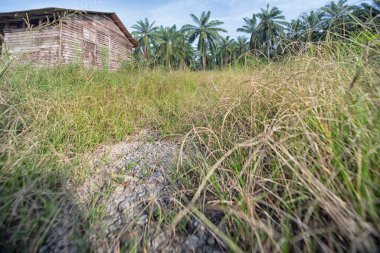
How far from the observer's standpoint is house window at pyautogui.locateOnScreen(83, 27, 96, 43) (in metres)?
11.0

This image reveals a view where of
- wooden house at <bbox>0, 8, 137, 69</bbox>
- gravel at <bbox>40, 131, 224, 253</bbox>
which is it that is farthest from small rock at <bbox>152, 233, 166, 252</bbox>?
wooden house at <bbox>0, 8, 137, 69</bbox>

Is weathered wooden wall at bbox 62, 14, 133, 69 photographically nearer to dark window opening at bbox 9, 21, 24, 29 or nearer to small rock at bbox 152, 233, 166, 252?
dark window opening at bbox 9, 21, 24, 29

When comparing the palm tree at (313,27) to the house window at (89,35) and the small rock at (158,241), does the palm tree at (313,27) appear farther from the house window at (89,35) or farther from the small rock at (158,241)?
the house window at (89,35)

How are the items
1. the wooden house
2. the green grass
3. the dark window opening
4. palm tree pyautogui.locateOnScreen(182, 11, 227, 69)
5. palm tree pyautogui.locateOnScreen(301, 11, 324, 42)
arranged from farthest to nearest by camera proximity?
palm tree pyautogui.locateOnScreen(182, 11, 227, 69)
the dark window opening
the wooden house
palm tree pyautogui.locateOnScreen(301, 11, 324, 42)
the green grass

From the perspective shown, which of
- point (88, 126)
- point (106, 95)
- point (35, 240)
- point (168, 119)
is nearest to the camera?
point (35, 240)

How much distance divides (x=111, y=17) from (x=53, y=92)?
1443 centimetres

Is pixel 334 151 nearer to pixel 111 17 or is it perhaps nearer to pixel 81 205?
pixel 81 205

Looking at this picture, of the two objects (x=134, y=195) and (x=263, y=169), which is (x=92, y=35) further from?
(x=263, y=169)

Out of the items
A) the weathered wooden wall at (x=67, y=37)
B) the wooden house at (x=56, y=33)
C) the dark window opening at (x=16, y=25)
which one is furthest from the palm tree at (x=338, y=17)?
the dark window opening at (x=16, y=25)

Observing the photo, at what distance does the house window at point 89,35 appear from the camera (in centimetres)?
1097

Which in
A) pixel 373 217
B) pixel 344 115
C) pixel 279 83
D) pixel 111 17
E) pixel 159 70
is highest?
pixel 111 17

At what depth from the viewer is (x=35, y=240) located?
750mm

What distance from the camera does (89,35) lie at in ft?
37.0

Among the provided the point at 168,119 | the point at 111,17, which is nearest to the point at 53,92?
the point at 168,119
